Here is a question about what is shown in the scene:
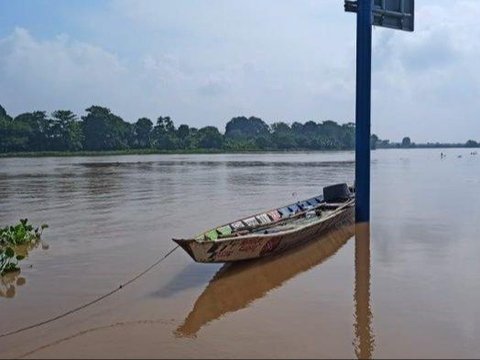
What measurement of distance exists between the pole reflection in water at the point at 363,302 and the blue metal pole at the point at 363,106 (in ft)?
4.11

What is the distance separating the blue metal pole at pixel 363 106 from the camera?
1484 cm

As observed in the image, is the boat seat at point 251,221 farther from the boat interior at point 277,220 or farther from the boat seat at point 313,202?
the boat seat at point 313,202

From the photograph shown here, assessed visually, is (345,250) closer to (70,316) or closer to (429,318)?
(429,318)

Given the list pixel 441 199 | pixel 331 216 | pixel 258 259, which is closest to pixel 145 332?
pixel 258 259

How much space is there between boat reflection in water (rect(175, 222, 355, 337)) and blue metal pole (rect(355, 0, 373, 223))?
226 centimetres

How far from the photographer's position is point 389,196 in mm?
26094

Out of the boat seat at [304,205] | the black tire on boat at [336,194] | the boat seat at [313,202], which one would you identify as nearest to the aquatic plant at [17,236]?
the boat seat at [304,205]

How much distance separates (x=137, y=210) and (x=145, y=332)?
13.2 m

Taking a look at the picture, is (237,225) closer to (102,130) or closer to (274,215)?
(274,215)

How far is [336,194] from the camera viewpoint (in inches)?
720

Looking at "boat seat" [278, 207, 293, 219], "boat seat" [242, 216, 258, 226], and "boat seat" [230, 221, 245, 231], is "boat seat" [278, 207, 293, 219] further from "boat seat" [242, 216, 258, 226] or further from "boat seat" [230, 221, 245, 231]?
"boat seat" [230, 221, 245, 231]

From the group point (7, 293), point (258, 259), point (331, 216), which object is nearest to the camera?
point (7, 293)

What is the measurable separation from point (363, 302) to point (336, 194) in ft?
31.0

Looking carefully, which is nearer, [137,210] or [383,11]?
[383,11]
